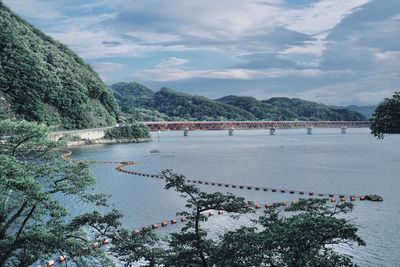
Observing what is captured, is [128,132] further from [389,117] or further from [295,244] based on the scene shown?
[295,244]

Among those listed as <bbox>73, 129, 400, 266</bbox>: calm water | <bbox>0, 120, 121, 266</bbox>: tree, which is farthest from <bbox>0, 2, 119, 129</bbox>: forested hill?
<bbox>0, 120, 121, 266</bbox>: tree

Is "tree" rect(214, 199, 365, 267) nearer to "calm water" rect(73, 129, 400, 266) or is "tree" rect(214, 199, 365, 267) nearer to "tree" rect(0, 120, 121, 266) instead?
"tree" rect(0, 120, 121, 266)

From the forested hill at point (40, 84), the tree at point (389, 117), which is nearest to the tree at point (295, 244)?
the tree at point (389, 117)

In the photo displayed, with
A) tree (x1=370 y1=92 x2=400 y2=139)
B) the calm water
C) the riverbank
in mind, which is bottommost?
the calm water

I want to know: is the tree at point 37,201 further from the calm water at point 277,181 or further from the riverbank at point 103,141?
the riverbank at point 103,141

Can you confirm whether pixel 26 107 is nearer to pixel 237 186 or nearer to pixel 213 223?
pixel 237 186

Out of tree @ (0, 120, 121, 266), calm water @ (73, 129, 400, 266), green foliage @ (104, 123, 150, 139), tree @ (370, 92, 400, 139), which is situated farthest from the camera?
green foliage @ (104, 123, 150, 139)

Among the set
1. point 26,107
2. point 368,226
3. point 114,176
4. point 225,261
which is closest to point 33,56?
point 26,107
